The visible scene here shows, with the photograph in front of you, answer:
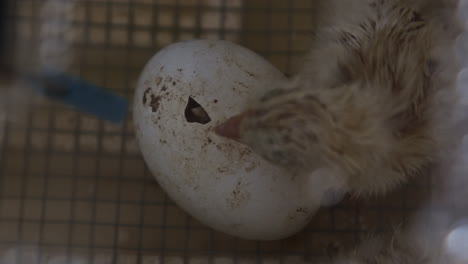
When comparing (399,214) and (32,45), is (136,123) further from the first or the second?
(399,214)

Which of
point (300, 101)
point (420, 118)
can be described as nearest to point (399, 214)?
point (420, 118)

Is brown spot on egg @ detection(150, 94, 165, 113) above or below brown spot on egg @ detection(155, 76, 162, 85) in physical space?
below

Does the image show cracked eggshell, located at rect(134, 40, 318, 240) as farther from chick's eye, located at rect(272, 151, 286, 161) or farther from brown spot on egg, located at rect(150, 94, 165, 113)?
chick's eye, located at rect(272, 151, 286, 161)

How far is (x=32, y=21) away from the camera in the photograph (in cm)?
175

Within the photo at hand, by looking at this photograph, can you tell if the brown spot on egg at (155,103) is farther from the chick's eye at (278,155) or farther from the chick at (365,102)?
the chick's eye at (278,155)

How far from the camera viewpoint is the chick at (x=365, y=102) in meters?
1.12

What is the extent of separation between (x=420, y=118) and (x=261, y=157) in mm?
341

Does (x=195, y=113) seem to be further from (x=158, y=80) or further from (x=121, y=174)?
(x=121, y=174)

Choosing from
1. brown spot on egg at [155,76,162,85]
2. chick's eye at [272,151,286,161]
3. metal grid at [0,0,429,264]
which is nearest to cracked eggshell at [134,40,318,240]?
brown spot on egg at [155,76,162,85]

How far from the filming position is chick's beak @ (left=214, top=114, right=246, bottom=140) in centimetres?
114

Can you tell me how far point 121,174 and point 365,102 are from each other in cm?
79

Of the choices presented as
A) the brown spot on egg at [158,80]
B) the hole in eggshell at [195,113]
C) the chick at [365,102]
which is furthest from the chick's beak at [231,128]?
the brown spot on egg at [158,80]

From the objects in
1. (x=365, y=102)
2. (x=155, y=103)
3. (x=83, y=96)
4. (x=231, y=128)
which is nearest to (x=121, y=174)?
(x=83, y=96)

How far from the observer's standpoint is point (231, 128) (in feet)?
3.76
